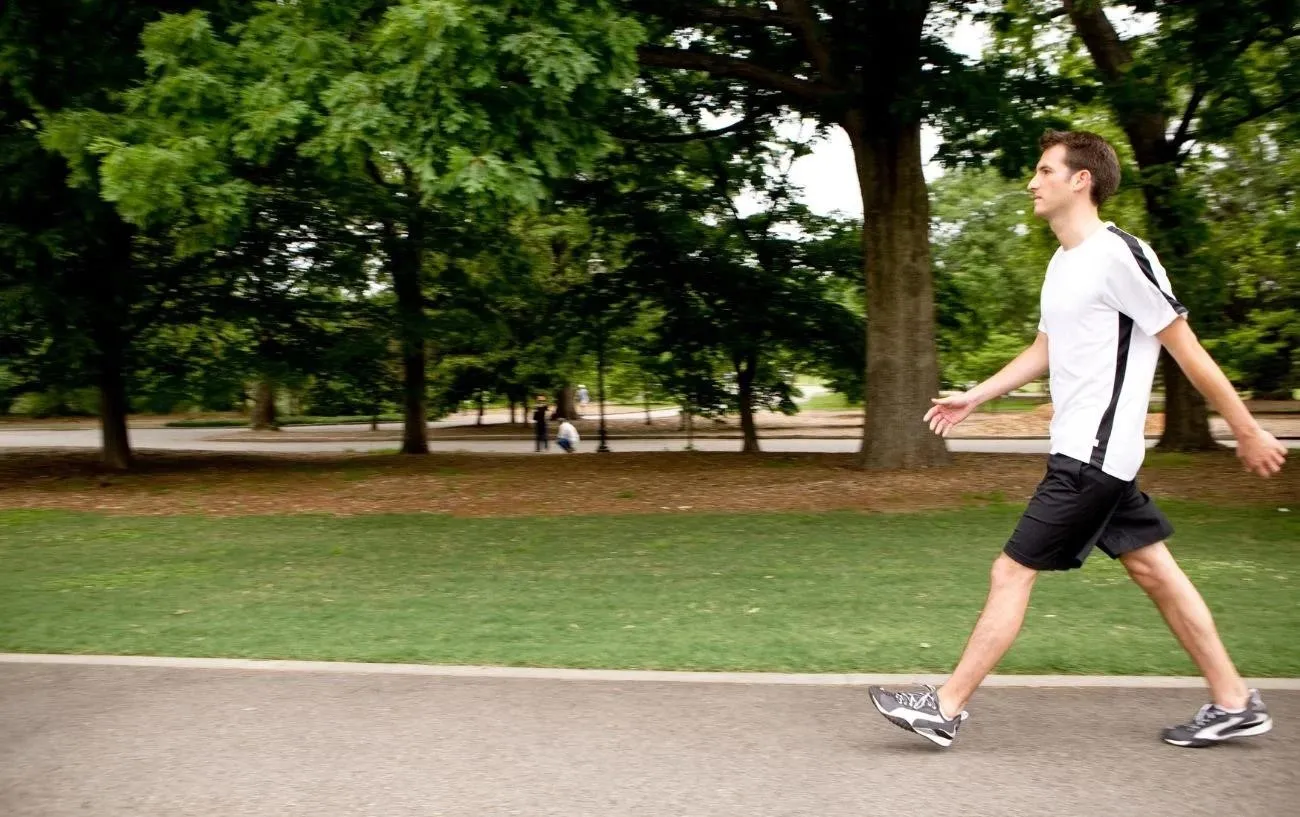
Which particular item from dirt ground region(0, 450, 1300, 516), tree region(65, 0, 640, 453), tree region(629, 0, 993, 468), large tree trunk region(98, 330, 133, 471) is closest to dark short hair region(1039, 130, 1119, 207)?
tree region(65, 0, 640, 453)

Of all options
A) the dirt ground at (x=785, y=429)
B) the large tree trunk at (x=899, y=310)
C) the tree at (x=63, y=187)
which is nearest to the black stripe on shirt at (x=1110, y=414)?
the tree at (x=63, y=187)

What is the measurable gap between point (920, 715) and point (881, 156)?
1266cm

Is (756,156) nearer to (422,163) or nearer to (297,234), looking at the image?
(297,234)

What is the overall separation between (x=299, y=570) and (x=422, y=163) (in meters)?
3.53

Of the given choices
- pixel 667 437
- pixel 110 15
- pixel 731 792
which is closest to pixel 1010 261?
pixel 667 437

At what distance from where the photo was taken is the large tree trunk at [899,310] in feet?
51.8

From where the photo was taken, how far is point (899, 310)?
51.8 ft

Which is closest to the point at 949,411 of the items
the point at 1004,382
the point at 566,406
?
the point at 1004,382

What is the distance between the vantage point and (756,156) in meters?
21.7

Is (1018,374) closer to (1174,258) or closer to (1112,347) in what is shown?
(1112,347)

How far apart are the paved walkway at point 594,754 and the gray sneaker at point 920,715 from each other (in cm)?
10

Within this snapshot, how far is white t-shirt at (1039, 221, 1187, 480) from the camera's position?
4141 millimetres

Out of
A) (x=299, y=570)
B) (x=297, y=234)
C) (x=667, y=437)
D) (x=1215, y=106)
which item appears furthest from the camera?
(x=667, y=437)

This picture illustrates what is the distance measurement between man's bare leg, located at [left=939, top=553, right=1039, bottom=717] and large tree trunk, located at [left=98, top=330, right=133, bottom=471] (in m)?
18.1
